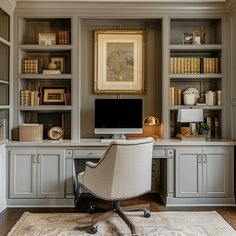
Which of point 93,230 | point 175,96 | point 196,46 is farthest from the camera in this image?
point 175,96

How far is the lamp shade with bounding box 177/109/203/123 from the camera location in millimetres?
4398

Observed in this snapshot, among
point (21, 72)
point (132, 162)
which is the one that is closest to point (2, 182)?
point (21, 72)

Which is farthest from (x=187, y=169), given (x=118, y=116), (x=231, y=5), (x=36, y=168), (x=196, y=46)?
(x=231, y=5)

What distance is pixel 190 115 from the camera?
14.5ft

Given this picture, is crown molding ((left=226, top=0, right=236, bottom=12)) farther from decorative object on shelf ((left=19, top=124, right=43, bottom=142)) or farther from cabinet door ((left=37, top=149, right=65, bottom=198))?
decorative object on shelf ((left=19, top=124, right=43, bottom=142))

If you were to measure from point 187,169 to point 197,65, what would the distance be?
1.46 metres

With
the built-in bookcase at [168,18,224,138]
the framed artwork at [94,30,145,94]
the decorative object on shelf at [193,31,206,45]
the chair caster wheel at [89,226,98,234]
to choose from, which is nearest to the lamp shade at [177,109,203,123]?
the built-in bookcase at [168,18,224,138]

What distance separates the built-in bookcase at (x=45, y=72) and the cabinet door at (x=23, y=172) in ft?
1.89

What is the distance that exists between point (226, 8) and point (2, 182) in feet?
12.2

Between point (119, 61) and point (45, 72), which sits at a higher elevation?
point (119, 61)

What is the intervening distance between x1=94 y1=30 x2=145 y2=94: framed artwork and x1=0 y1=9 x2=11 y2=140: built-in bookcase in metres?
1.20

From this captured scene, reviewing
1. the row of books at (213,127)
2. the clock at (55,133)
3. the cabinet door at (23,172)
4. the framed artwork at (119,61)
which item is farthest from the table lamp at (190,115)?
the cabinet door at (23,172)

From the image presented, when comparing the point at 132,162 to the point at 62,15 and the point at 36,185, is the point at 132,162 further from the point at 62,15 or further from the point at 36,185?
the point at 62,15

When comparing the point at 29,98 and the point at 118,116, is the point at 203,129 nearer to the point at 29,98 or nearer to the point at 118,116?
the point at 118,116
